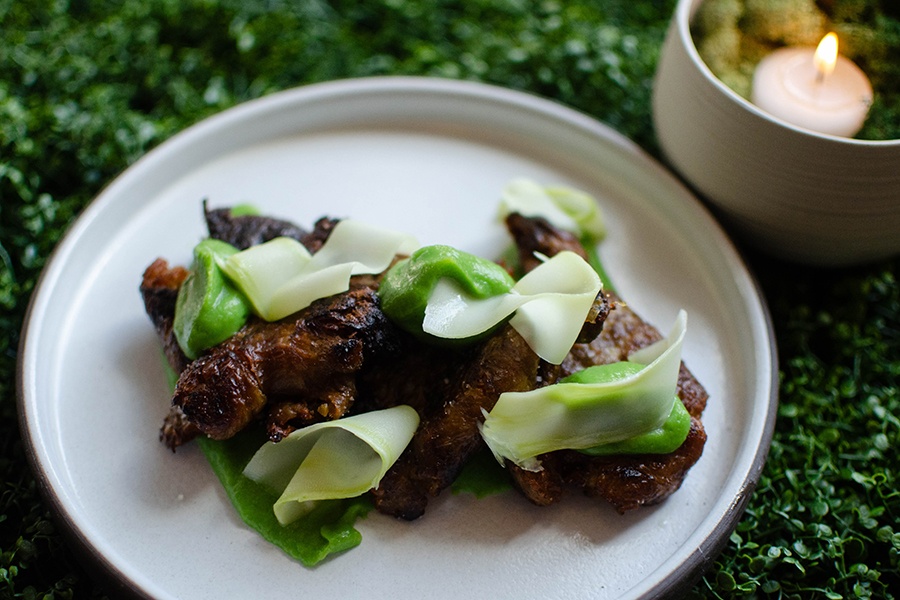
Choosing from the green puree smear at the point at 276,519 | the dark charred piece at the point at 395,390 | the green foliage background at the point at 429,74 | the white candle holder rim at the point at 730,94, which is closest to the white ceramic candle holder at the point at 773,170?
the white candle holder rim at the point at 730,94

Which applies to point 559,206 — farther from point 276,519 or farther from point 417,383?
point 276,519

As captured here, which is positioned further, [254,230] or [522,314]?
[254,230]

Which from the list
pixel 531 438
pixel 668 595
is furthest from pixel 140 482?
pixel 668 595

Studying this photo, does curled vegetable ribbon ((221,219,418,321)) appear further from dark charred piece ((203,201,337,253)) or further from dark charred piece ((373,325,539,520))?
dark charred piece ((373,325,539,520))

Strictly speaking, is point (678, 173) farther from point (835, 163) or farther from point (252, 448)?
point (252, 448)

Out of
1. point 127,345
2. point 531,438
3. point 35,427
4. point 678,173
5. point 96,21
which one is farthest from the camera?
point 96,21

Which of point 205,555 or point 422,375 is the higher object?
point 422,375

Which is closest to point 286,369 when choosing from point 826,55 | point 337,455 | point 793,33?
point 337,455
